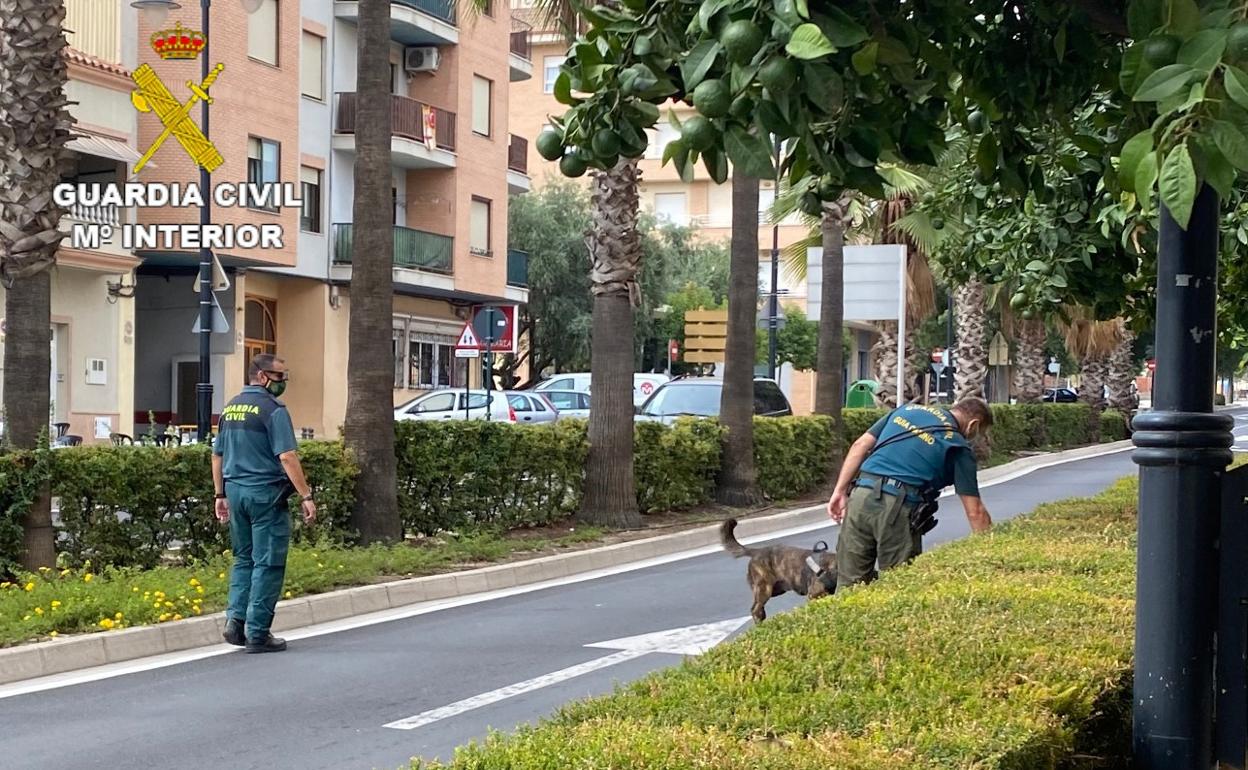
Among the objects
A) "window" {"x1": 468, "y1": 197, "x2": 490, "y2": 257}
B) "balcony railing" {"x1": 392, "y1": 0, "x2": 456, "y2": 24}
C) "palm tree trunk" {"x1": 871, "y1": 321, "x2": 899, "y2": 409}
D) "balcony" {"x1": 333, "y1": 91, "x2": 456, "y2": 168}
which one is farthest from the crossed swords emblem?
"palm tree trunk" {"x1": 871, "y1": 321, "x2": 899, "y2": 409}

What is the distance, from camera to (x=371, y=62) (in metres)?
14.5

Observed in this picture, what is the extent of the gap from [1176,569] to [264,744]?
4.88m

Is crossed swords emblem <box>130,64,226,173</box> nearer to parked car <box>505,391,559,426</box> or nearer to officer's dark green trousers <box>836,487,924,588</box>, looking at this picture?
parked car <box>505,391,559,426</box>

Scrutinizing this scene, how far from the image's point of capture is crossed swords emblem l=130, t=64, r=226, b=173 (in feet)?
95.3

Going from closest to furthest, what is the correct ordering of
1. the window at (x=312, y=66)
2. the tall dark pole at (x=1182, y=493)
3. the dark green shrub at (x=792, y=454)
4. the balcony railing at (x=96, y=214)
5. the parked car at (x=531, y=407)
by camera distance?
1. the tall dark pole at (x=1182, y=493)
2. the dark green shrub at (x=792, y=454)
3. the balcony railing at (x=96, y=214)
4. the parked car at (x=531, y=407)
5. the window at (x=312, y=66)

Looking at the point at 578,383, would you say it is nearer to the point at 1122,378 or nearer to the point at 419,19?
the point at 419,19

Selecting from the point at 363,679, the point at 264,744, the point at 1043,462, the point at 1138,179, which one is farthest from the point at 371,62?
the point at 1043,462

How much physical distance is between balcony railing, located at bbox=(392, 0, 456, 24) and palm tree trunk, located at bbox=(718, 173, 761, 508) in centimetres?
1853

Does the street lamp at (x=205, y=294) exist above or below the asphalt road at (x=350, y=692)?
above

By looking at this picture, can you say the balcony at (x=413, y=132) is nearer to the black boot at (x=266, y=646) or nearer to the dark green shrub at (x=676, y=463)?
the dark green shrub at (x=676, y=463)

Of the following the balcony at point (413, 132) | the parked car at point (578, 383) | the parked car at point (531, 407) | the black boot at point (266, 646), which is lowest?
the black boot at point (266, 646)

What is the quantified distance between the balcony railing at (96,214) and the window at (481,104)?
13501 mm

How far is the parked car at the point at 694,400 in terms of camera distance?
25.7 meters

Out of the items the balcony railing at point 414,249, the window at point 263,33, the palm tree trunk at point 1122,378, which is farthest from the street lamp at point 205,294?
the palm tree trunk at point 1122,378
